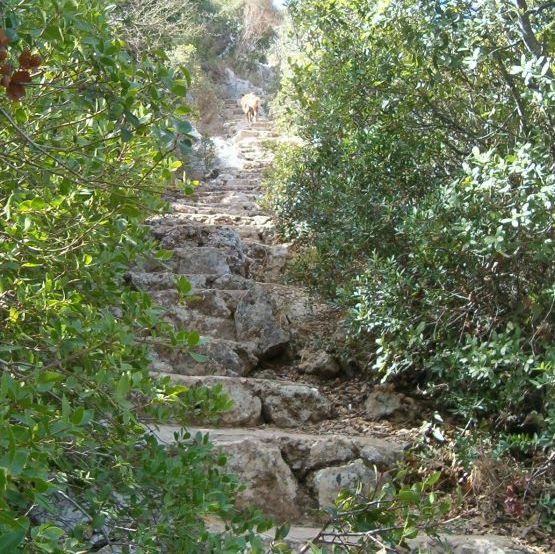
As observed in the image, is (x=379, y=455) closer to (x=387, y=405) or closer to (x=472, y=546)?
(x=387, y=405)

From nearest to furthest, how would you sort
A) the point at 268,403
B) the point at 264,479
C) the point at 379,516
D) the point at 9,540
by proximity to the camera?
the point at 9,540 < the point at 379,516 < the point at 264,479 < the point at 268,403

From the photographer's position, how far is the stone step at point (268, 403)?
5.32 m

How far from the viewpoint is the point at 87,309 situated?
108 inches

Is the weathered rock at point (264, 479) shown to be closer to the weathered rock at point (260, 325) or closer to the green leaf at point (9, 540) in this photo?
the weathered rock at point (260, 325)

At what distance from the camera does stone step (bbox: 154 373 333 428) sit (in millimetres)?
5324

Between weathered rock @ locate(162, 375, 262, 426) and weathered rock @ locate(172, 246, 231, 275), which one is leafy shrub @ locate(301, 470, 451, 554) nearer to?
weathered rock @ locate(162, 375, 262, 426)

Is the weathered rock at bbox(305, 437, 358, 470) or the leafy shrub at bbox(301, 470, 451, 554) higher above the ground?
the leafy shrub at bbox(301, 470, 451, 554)

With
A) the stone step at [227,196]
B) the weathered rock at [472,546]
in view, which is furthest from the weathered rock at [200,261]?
the weathered rock at [472,546]

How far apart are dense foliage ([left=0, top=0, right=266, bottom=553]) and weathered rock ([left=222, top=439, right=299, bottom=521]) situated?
4.21ft

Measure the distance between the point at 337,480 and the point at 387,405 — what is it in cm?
115

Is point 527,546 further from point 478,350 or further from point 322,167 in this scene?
point 322,167

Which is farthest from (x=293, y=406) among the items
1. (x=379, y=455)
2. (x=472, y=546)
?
(x=472, y=546)

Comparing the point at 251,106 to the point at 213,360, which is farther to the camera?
the point at 251,106

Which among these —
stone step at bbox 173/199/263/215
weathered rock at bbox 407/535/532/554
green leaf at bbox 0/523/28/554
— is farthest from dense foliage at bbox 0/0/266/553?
stone step at bbox 173/199/263/215
